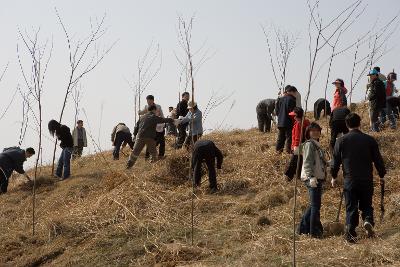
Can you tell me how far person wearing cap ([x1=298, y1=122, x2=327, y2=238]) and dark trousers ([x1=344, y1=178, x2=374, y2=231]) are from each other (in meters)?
0.49

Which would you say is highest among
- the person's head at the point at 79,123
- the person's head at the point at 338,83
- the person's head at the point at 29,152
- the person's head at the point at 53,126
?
the person's head at the point at 338,83

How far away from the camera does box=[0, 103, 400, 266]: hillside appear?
657 centimetres

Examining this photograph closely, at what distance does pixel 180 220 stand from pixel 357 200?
334cm

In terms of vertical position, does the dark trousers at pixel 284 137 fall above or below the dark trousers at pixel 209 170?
above

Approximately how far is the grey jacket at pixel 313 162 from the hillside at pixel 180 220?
32.9 inches

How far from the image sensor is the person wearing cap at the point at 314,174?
674 centimetres

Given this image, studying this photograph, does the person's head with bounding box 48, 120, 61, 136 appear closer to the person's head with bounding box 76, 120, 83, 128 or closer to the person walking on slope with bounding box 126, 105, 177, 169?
the person walking on slope with bounding box 126, 105, 177, 169

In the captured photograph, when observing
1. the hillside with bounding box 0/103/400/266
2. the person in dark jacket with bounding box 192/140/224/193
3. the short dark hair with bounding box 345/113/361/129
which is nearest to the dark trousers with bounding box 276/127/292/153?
the hillside with bounding box 0/103/400/266

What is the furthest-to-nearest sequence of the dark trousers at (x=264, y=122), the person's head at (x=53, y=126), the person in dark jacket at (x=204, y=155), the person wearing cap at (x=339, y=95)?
the dark trousers at (x=264, y=122) < the person's head at (x=53, y=126) < the person wearing cap at (x=339, y=95) < the person in dark jacket at (x=204, y=155)

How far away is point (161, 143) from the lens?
12.7 metres

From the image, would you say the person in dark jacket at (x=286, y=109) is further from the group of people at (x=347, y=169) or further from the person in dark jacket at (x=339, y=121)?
the group of people at (x=347, y=169)

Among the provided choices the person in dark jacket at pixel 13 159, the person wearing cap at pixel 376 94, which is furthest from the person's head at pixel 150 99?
the person wearing cap at pixel 376 94

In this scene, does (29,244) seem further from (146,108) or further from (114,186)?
(146,108)

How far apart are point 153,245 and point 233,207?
1.72m
